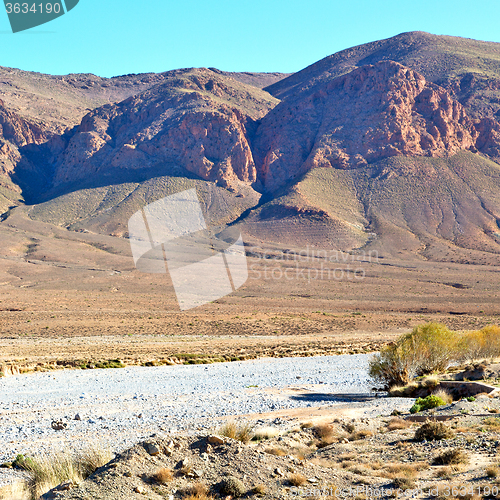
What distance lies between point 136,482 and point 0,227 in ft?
364

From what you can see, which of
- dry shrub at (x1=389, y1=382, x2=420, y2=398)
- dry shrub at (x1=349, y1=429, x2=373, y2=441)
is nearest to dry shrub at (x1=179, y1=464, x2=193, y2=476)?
dry shrub at (x1=349, y1=429, x2=373, y2=441)

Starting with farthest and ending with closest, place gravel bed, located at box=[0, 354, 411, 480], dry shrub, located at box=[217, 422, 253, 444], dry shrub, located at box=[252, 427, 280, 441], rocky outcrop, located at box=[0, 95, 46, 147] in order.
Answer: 1. rocky outcrop, located at box=[0, 95, 46, 147]
2. gravel bed, located at box=[0, 354, 411, 480]
3. dry shrub, located at box=[252, 427, 280, 441]
4. dry shrub, located at box=[217, 422, 253, 444]

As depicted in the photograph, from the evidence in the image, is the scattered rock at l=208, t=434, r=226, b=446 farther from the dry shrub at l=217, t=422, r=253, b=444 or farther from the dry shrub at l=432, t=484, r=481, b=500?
the dry shrub at l=432, t=484, r=481, b=500

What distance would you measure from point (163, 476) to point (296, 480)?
1.79 meters

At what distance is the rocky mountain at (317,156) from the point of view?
108 m

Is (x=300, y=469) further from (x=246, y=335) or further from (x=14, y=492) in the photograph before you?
(x=246, y=335)

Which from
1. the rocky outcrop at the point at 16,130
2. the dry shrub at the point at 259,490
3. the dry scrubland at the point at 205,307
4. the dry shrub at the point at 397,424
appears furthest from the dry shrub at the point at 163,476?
the rocky outcrop at the point at 16,130

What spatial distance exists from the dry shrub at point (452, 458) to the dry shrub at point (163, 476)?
419 centimetres

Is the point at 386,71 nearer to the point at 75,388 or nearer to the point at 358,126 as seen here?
the point at 358,126

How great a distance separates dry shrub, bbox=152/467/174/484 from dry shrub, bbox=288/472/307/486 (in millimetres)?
1619

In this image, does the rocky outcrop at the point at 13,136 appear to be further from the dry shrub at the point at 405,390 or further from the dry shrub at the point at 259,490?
the dry shrub at the point at 259,490

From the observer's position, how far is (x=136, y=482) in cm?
621

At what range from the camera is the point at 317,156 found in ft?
416

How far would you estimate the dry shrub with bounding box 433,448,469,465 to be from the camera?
750cm
